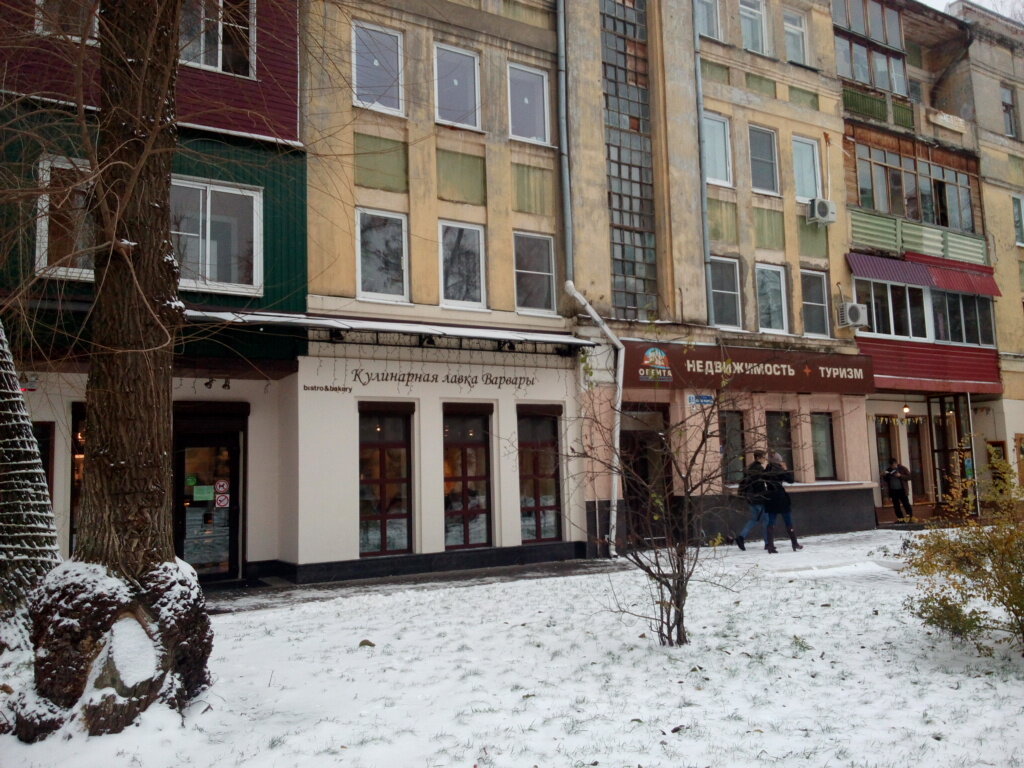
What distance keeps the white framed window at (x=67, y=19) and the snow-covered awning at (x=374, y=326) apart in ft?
13.2

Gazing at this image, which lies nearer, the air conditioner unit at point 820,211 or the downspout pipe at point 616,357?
the downspout pipe at point 616,357

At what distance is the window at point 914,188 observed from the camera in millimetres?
21688

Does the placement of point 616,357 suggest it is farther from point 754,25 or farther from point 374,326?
point 754,25

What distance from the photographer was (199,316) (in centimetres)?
1122

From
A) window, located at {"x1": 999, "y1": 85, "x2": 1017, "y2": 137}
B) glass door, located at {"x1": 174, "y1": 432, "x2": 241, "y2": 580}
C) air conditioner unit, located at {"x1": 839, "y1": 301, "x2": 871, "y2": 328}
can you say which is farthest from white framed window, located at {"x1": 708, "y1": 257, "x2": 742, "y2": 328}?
window, located at {"x1": 999, "y1": 85, "x2": 1017, "y2": 137}

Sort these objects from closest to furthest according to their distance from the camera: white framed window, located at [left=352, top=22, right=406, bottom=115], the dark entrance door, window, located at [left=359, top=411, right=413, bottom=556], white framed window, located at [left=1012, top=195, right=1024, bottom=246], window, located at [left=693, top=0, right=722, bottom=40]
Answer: the dark entrance door, window, located at [left=359, top=411, right=413, bottom=556], white framed window, located at [left=352, top=22, right=406, bottom=115], window, located at [left=693, top=0, right=722, bottom=40], white framed window, located at [left=1012, top=195, right=1024, bottom=246]

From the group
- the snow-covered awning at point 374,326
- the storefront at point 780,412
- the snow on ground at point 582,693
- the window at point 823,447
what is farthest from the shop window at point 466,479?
the window at point 823,447

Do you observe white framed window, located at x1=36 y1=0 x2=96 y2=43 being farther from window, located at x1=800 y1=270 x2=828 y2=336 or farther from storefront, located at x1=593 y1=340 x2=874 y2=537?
window, located at x1=800 y1=270 x2=828 y2=336

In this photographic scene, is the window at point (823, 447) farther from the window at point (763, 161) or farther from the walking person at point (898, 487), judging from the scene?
the window at point (763, 161)

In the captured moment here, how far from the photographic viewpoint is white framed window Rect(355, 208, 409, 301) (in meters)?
14.2

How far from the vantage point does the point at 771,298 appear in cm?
1945

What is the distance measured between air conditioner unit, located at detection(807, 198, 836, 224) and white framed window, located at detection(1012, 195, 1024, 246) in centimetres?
909

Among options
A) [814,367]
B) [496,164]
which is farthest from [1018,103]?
[496,164]

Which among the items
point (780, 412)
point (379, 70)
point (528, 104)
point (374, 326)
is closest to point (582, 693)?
point (374, 326)
